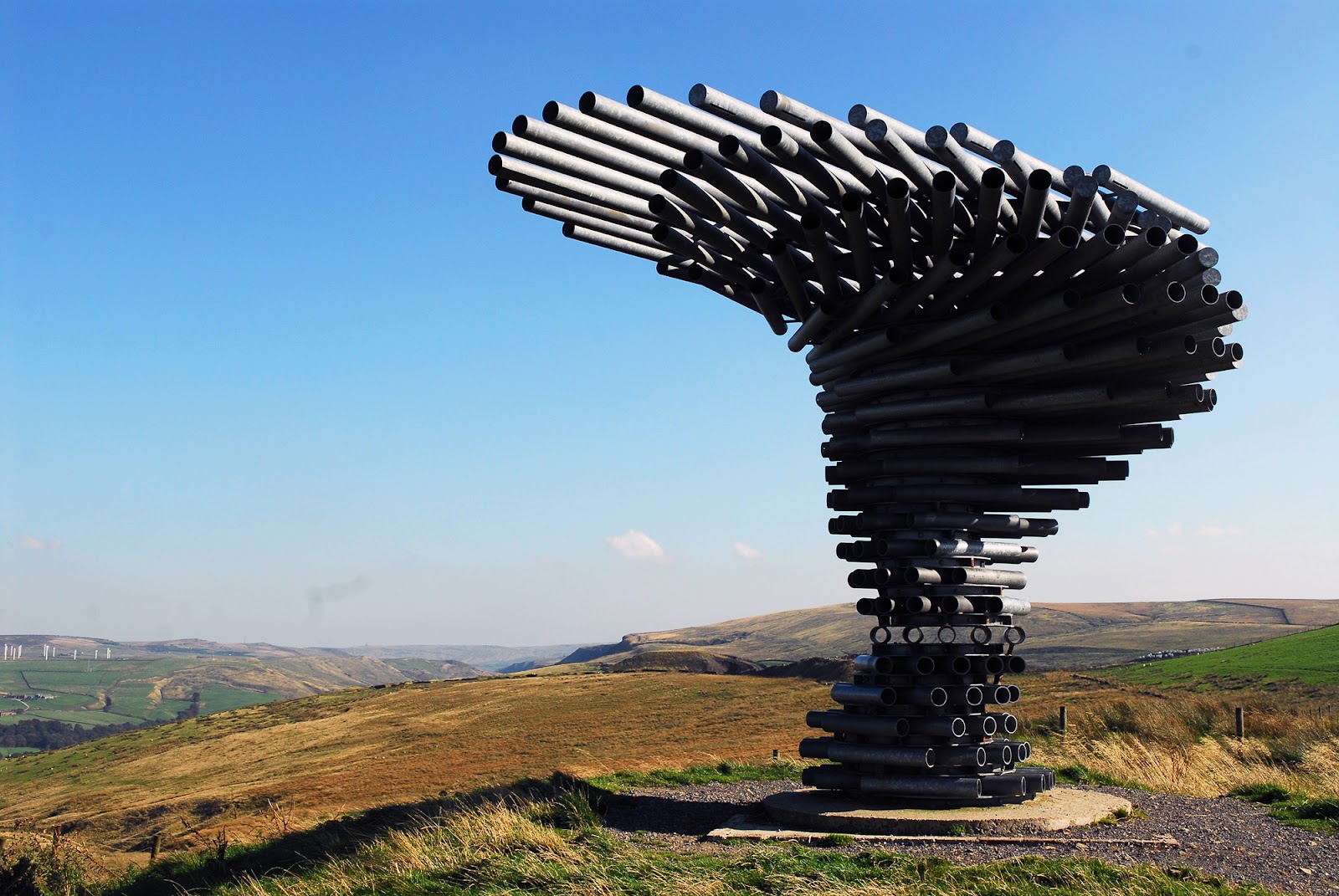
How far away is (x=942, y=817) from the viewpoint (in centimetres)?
1120

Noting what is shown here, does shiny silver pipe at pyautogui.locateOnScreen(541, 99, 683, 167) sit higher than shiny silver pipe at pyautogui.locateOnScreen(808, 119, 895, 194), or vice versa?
shiny silver pipe at pyautogui.locateOnScreen(541, 99, 683, 167)

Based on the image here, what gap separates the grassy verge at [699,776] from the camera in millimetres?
15656

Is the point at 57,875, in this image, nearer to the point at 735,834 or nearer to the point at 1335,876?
the point at 735,834

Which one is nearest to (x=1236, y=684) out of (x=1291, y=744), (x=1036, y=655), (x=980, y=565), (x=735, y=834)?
(x=1291, y=744)

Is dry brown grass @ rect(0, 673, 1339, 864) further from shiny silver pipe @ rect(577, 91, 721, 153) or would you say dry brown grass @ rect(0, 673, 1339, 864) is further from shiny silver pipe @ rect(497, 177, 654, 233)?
shiny silver pipe @ rect(577, 91, 721, 153)

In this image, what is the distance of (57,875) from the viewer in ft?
47.3

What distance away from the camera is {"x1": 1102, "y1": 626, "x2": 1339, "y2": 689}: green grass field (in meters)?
42.8

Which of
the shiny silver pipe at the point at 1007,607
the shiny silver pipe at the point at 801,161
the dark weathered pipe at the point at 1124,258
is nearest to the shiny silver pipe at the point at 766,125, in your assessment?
the shiny silver pipe at the point at 801,161

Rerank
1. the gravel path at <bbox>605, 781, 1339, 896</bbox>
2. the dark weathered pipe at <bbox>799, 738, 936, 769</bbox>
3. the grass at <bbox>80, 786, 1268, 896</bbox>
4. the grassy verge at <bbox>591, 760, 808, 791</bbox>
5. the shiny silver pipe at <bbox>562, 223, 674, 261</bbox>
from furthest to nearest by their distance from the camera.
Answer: the grassy verge at <bbox>591, 760, 808, 791</bbox>, the shiny silver pipe at <bbox>562, 223, 674, 261</bbox>, the dark weathered pipe at <bbox>799, 738, 936, 769</bbox>, the gravel path at <bbox>605, 781, 1339, 896</bbox>, the grass at <bbox>80, 786, 1268, 896</bbox>

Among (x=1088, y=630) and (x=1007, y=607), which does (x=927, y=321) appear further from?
(x=1088, y=630)

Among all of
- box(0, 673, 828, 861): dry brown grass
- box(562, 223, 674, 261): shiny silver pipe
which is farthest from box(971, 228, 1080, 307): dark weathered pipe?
box(0, 673, 828, 861): dry brown grass

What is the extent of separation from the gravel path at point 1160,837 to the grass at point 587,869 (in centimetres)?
44

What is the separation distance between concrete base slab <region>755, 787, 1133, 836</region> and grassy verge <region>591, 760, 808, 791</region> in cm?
358

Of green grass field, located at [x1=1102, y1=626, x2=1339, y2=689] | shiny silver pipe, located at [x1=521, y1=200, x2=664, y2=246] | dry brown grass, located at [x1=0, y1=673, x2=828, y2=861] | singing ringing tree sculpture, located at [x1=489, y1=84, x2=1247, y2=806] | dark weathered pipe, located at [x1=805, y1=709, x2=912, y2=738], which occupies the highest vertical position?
shiny silver pipe, located at [x1=521, y1=200, x2=664, y2=246]
